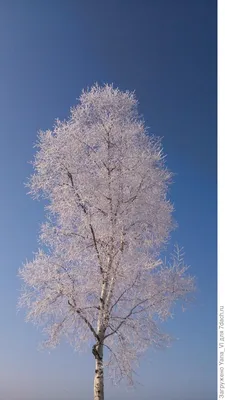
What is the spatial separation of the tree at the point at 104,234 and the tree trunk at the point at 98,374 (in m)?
0.02

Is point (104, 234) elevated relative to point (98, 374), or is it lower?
elevated

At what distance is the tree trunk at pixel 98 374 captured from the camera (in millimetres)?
9172

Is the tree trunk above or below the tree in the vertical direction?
below

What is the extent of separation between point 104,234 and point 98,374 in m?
2.64

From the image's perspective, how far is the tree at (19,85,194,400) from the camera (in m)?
9.36

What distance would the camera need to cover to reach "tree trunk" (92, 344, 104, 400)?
9172 millimetres

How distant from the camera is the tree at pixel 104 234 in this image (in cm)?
936

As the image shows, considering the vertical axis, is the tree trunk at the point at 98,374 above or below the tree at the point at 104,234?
below

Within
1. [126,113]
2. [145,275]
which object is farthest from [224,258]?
[126,113]

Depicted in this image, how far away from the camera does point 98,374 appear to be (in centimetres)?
927

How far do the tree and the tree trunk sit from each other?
0.02 m

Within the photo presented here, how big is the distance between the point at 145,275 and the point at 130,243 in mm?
676

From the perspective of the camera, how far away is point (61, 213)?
9875 mm

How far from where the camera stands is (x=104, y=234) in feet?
31.3
